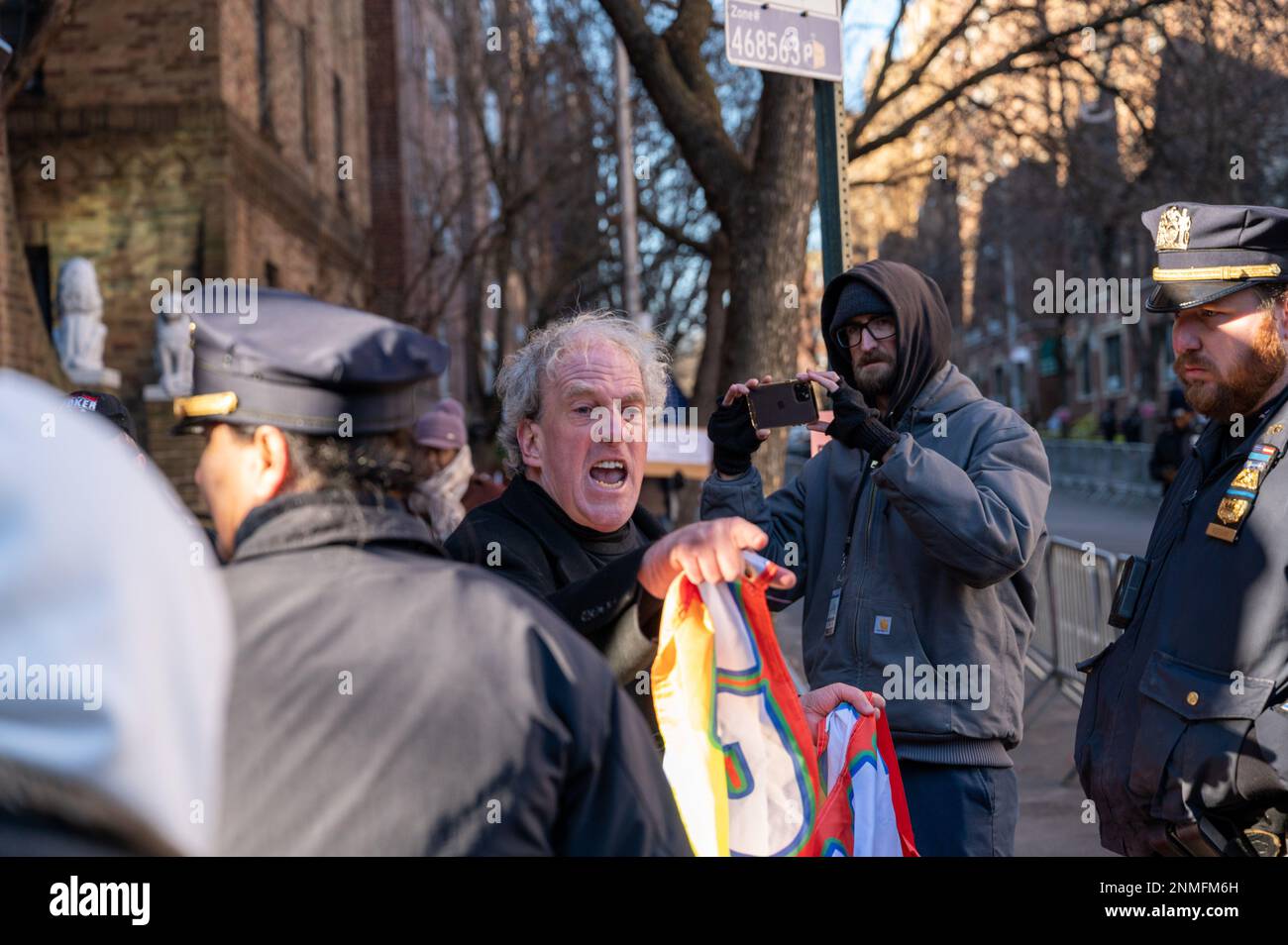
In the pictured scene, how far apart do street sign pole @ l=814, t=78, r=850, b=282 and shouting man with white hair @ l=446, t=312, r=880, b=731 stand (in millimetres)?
1162

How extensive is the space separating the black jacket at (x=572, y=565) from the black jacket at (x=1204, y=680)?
1212 millimetres

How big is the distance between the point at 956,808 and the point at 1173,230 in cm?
150

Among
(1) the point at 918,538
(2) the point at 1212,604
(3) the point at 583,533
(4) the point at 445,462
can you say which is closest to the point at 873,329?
(1) the point at 918,538

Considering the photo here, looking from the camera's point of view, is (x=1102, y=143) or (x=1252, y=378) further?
(x=1102, y=143)

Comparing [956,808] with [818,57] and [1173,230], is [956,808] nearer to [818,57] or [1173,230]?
[1173,230]

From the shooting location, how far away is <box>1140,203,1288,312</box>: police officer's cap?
3381mm

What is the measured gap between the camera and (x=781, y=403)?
3812 mm

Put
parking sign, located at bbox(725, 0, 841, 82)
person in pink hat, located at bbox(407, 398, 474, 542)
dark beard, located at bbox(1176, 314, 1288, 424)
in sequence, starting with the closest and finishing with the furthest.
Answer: dark beard, located at bbox(1176, 314, 1288, 424)
parking sign, located at bbox(725, 0, 841, 82)
person in pink hat, located at bbox(407, 398, 474, 542)

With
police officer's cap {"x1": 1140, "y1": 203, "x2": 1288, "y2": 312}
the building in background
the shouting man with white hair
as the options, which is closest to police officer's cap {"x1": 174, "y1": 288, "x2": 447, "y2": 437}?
the shouting man with white hair

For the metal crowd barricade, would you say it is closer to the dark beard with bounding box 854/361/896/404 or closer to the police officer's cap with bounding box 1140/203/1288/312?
the dark beard with bounding box 854/361/896/404

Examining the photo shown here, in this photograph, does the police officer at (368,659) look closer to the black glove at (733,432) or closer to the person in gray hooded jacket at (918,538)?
the person in gray hooded jacket at (918,538)
